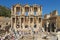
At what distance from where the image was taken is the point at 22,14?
40594 mm

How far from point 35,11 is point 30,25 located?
3.28 meters

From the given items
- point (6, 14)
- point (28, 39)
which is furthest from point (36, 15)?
point (6, 14)

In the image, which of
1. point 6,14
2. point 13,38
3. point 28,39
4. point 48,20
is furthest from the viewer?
point 6,14

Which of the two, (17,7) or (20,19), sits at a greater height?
(17,7)

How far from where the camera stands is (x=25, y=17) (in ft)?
133

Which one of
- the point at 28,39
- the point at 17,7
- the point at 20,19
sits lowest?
the point at 28,39

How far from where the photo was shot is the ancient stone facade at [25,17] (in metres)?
40.2

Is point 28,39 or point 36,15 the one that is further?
point 36,15

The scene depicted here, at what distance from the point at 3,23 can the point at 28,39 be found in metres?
16.9

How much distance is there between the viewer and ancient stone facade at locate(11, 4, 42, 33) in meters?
40.2

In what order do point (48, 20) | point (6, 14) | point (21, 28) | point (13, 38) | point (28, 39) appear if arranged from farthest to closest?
point (6, 14) < point (48, 20) < point (21, 28) < point (28, 39) < point (13, 38)

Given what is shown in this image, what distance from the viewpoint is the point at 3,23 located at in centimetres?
4334

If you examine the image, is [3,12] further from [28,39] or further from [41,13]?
[28,39]

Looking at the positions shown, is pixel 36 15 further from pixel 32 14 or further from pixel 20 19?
pixel 20 19
